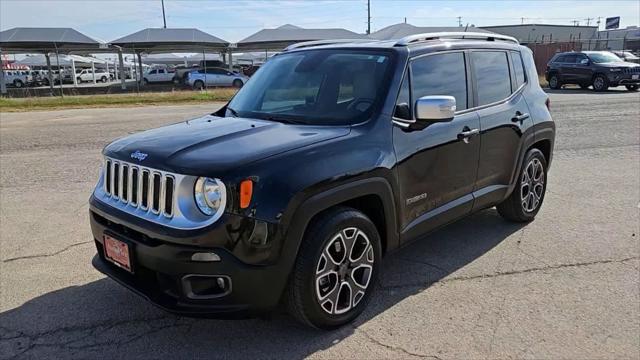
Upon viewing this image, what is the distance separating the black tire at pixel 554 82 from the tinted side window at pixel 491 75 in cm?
2389

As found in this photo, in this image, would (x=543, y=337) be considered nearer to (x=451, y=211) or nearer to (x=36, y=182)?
(x=451, y=211)

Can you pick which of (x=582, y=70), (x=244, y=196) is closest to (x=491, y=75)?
(x=244, y=196)

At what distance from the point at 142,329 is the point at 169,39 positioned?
44363 mm

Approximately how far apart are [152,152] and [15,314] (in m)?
1.55

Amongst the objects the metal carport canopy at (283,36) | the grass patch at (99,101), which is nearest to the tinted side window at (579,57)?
the grass patch at (99,101)

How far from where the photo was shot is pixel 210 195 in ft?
9.52

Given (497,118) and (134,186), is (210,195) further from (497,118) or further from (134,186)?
(497,118)

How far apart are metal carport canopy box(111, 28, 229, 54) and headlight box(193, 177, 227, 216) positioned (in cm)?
4396

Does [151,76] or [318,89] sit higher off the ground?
[318,89]

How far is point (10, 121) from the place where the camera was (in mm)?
14828

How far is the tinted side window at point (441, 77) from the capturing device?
3988 millimetres

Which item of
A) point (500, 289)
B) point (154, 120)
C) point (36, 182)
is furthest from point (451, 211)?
point (154, 120)

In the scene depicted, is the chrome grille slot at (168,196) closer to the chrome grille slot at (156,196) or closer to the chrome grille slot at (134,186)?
the chrome grille slot at (156,196)

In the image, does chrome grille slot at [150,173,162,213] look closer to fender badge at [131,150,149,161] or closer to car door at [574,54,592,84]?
fender badge at [131,150,149,161]
